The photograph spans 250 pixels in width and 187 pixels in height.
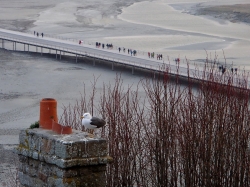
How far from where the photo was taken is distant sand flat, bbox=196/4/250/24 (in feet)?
260

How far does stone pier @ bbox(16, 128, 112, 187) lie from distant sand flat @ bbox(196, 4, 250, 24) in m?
71.3

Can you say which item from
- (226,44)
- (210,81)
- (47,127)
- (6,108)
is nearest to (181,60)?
(226,44)

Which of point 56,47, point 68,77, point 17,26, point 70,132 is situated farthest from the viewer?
point 17,26

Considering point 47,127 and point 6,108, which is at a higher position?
point 47,127

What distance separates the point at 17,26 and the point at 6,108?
3958 cm

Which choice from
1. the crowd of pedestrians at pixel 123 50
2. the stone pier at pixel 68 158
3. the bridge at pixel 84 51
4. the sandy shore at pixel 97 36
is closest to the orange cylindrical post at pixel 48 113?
the stone pier at pixel 68 158

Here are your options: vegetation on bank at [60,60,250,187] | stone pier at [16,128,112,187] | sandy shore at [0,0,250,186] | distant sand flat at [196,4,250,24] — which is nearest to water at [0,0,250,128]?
sandy shore at [0,0,250,186]

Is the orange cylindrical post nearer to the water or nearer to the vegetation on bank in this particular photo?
the vegetation on bank

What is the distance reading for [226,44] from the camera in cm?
5844

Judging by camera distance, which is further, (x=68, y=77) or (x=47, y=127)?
(x=68, y=77)

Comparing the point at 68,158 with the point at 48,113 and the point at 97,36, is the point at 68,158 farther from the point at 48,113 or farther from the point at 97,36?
the point at 97,36

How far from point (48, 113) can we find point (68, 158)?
78 centimetres

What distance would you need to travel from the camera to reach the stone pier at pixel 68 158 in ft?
20.6

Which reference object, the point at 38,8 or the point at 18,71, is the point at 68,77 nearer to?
the point at 18,71
